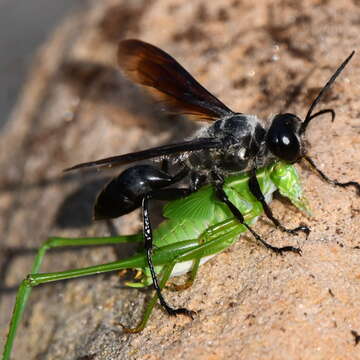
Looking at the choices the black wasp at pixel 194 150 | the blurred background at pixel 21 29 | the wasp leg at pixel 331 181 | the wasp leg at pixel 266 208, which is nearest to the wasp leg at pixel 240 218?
the black wasp at pixel 194 150

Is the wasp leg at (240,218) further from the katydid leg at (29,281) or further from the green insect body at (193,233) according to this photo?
the katydid leg at (29,281)

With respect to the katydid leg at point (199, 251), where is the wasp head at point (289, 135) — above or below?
above

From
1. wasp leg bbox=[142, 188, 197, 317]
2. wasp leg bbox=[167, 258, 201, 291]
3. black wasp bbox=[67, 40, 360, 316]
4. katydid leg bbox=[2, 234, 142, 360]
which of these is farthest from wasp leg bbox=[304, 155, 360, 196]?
katydid leg bbox=[2, 234, 142, 360]

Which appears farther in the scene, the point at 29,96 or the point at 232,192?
the point at 29,96

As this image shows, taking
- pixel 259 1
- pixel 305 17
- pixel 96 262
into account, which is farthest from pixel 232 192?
pixel 259 1

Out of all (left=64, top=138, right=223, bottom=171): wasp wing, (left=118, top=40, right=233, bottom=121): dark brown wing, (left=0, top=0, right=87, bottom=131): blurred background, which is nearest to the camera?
(left=64, top=138, right=223, bottom=171): wasp wing

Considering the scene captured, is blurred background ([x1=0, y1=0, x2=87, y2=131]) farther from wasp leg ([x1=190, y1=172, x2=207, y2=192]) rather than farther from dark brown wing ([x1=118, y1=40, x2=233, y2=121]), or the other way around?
wasp leg ([x1=190, y1=172, x2=207, y2=192])

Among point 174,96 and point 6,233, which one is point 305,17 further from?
point 6,233
